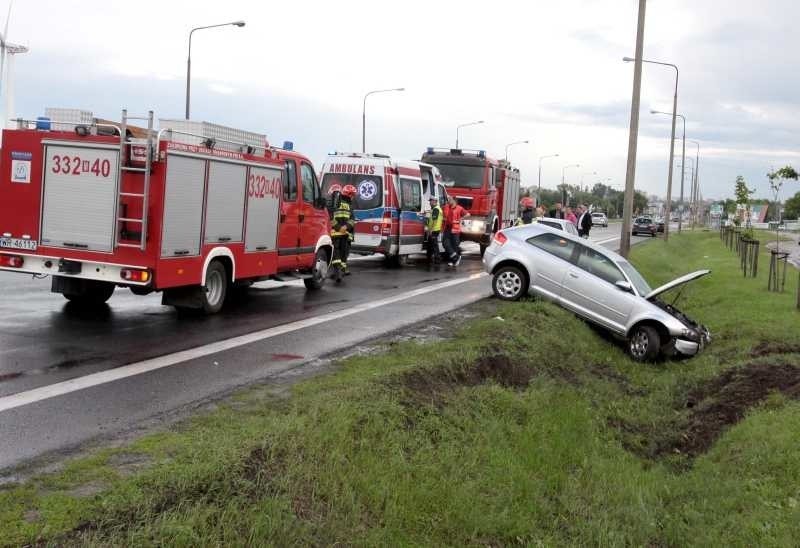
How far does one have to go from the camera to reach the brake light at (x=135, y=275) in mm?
9828

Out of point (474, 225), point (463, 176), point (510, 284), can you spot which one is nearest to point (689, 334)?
point (510, 284)

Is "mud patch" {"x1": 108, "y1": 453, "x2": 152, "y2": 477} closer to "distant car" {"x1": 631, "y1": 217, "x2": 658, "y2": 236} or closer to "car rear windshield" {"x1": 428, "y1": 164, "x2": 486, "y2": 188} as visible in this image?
"car rear windshield" {"x1": 428, "y1": 164, "x2": 486, "y2": 188}

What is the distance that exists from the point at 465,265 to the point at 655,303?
35.7 ft

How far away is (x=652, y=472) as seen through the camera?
7453 mm

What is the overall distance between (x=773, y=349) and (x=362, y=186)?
11.0 m

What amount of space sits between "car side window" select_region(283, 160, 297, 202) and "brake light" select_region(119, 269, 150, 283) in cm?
404

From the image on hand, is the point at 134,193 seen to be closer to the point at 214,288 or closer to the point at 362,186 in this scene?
the point at 214,288

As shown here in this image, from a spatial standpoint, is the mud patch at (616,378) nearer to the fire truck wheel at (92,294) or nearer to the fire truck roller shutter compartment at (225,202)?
the fire truck roller shutter compartment at (225,202)

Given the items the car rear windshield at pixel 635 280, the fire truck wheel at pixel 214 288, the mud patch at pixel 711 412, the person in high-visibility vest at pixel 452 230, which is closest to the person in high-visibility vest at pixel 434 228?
the person in high-visibility vest at pixel 452 230

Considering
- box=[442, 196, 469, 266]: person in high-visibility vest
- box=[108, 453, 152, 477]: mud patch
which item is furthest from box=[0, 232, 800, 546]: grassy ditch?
box=[442, 196, 469, 266]: person in high-visibility vest

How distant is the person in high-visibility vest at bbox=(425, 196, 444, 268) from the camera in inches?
870

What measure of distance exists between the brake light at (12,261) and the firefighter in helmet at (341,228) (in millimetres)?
7149

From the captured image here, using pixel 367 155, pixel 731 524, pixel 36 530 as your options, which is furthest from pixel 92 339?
pixel 367 155

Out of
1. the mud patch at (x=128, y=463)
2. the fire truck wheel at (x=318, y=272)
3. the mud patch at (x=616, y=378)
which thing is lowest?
the mud patch at (x=616, y=378)
